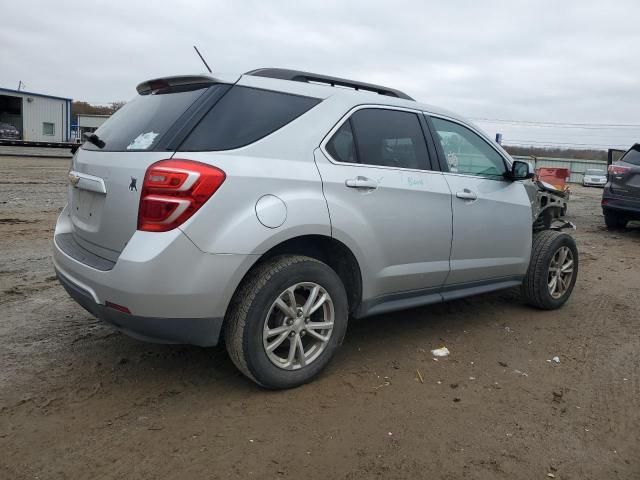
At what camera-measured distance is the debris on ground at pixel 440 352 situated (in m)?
3.77

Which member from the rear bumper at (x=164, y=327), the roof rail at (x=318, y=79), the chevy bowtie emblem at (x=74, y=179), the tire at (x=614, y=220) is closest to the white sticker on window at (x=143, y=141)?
the chevy bowtie emblem at (x=74, y=179)

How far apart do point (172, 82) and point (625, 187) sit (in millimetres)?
8848

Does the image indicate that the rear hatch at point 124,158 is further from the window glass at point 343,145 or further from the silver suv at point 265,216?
the window glass at point 343,145

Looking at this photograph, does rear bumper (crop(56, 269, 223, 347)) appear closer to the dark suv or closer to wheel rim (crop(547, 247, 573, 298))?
wheel rim (crop(547, 247, 573, 298))

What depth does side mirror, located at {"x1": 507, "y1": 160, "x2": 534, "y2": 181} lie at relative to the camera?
435cm

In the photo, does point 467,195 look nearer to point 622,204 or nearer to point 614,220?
point 622,204

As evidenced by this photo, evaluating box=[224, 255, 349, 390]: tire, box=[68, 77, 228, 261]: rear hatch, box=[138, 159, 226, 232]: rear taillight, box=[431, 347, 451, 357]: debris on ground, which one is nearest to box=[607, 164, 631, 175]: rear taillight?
box=[431, 347, 451, 357]: debris on ground

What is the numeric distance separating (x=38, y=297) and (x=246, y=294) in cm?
267

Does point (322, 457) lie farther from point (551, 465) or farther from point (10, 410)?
point (10, 410)

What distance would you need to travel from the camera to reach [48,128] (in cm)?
4072

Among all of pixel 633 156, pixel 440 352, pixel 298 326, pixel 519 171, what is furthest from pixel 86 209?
pixel 633 156

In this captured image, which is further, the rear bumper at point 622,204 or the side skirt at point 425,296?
the rear bumper at point 622,204

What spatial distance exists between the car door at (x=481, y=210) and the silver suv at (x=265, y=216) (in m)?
0.03

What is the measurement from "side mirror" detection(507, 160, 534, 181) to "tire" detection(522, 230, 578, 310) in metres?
0.75
